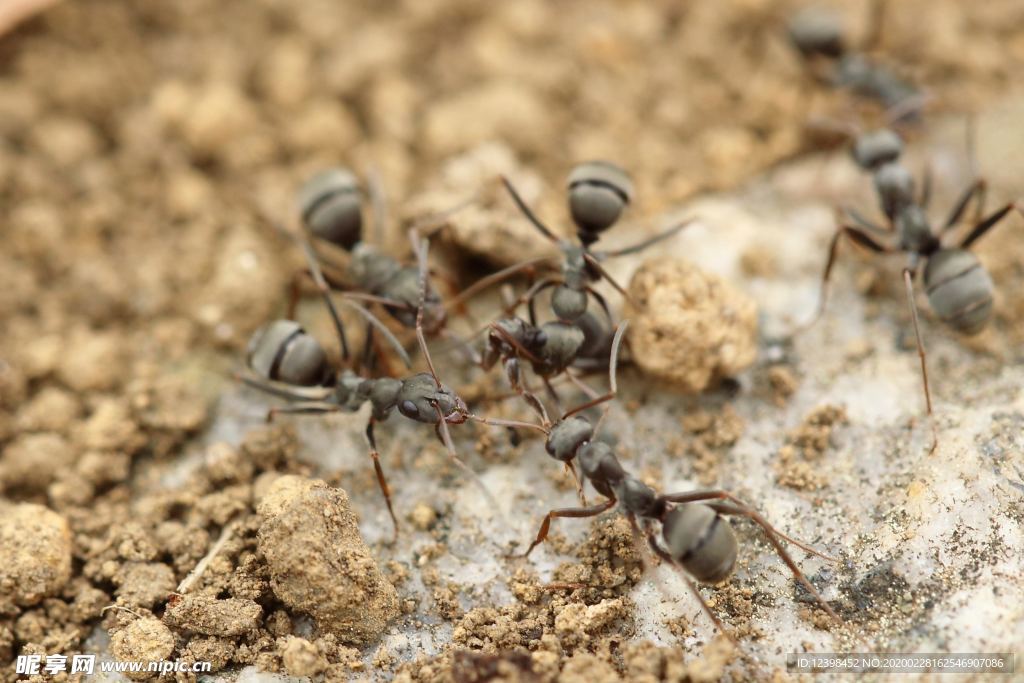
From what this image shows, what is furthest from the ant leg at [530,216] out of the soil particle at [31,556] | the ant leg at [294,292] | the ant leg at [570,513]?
the soil particle at [31,556]

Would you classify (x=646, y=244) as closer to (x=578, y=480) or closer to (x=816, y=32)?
(x=578, y=480)

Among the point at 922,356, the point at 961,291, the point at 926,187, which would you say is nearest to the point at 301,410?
the point at 922,356

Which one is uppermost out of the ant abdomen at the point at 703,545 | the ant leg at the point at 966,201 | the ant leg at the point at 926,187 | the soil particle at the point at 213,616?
the ant leg at the point at 926,187

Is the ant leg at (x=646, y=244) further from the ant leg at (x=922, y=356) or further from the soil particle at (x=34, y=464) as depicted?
the soil particle at (x=34, y=464)

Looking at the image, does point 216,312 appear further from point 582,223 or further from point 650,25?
point 650,25

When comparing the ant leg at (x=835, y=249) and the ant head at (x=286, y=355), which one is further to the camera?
the ant leg at (x=835, y=249)

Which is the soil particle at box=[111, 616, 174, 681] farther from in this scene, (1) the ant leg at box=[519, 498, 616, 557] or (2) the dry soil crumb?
(2) the dry soil crumb
